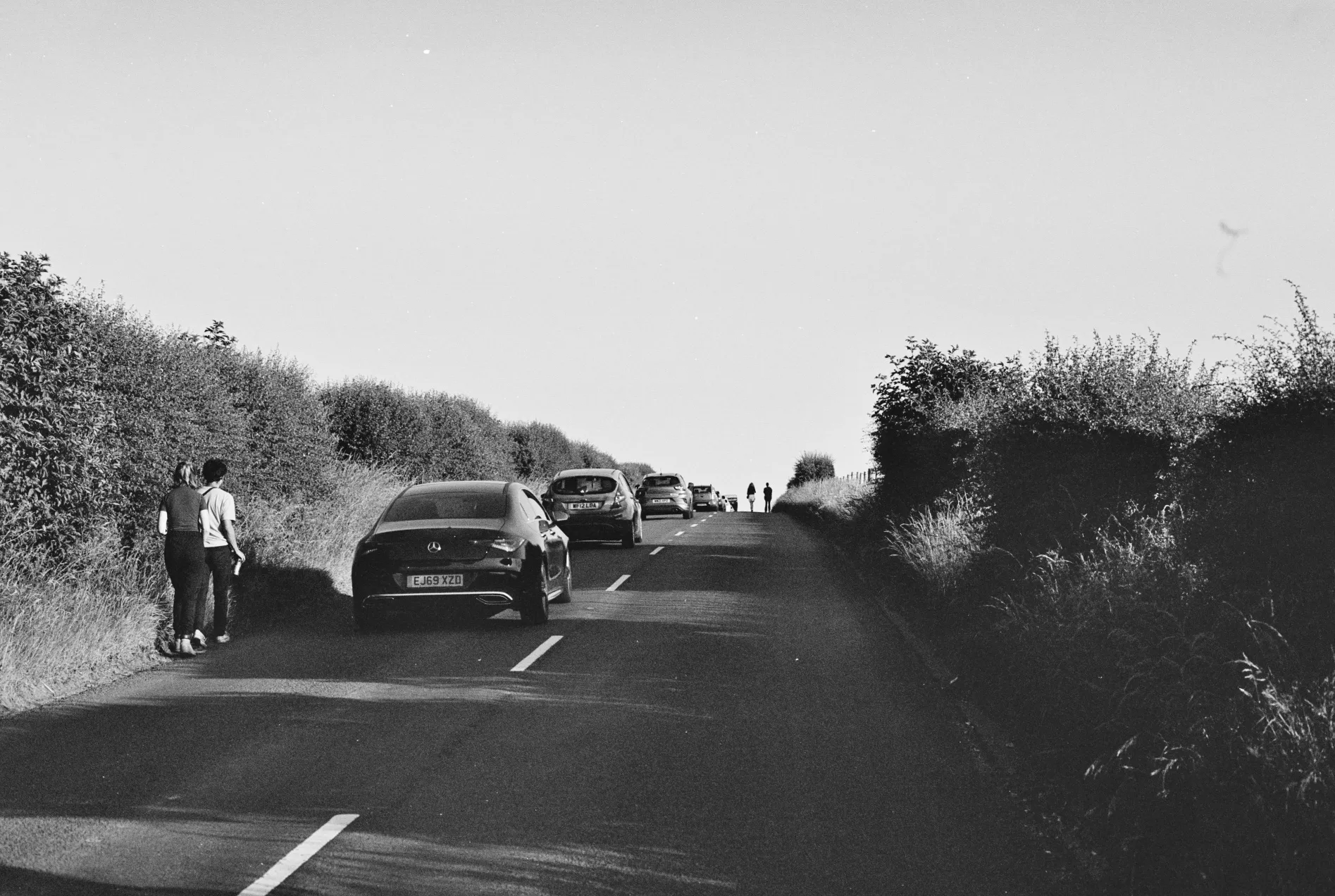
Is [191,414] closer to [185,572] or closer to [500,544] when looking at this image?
[185,572]

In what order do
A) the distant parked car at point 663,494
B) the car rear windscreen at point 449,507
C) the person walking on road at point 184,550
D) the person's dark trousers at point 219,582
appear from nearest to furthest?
the person walking on road at point 184,550 < the person's dark trousers at point 219,582 < the car rear windscreen at point 449,507 < the distant parked car at point 663,494

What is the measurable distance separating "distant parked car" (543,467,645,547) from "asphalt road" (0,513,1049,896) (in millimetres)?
14205

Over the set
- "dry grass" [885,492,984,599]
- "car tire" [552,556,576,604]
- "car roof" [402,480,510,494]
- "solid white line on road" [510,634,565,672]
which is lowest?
"solid white line on road" [510,634,565,672]

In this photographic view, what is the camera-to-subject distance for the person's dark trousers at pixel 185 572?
11.5 m

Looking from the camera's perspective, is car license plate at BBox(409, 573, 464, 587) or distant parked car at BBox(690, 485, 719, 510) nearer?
car license plate at BBox(409, 573, 464, 587)

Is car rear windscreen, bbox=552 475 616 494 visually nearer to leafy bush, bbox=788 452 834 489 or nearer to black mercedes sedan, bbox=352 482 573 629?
black mercedes sedan, bbox=352 482 573 629

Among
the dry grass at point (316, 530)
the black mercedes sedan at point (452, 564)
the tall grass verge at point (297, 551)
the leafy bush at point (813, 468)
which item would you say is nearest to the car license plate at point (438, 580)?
the black mercedes sedan at point (452, 564)

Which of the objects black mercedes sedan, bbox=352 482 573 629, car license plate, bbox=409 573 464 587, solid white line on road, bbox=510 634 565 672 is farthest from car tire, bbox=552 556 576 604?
solid white line on road, bbox=510 634 565 672

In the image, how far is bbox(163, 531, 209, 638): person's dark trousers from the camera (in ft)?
37.8

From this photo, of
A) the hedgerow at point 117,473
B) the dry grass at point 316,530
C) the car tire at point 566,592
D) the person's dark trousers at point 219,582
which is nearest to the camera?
the hedgerow at point 117,473

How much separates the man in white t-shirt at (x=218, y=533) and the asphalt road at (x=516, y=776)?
792 mm

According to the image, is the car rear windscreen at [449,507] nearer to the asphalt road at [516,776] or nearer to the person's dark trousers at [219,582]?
the person's dark trousers at [219,582]

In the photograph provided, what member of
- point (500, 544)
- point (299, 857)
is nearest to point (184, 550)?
point (500, 544)

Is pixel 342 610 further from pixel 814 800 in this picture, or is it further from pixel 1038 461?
pixel 814 800
